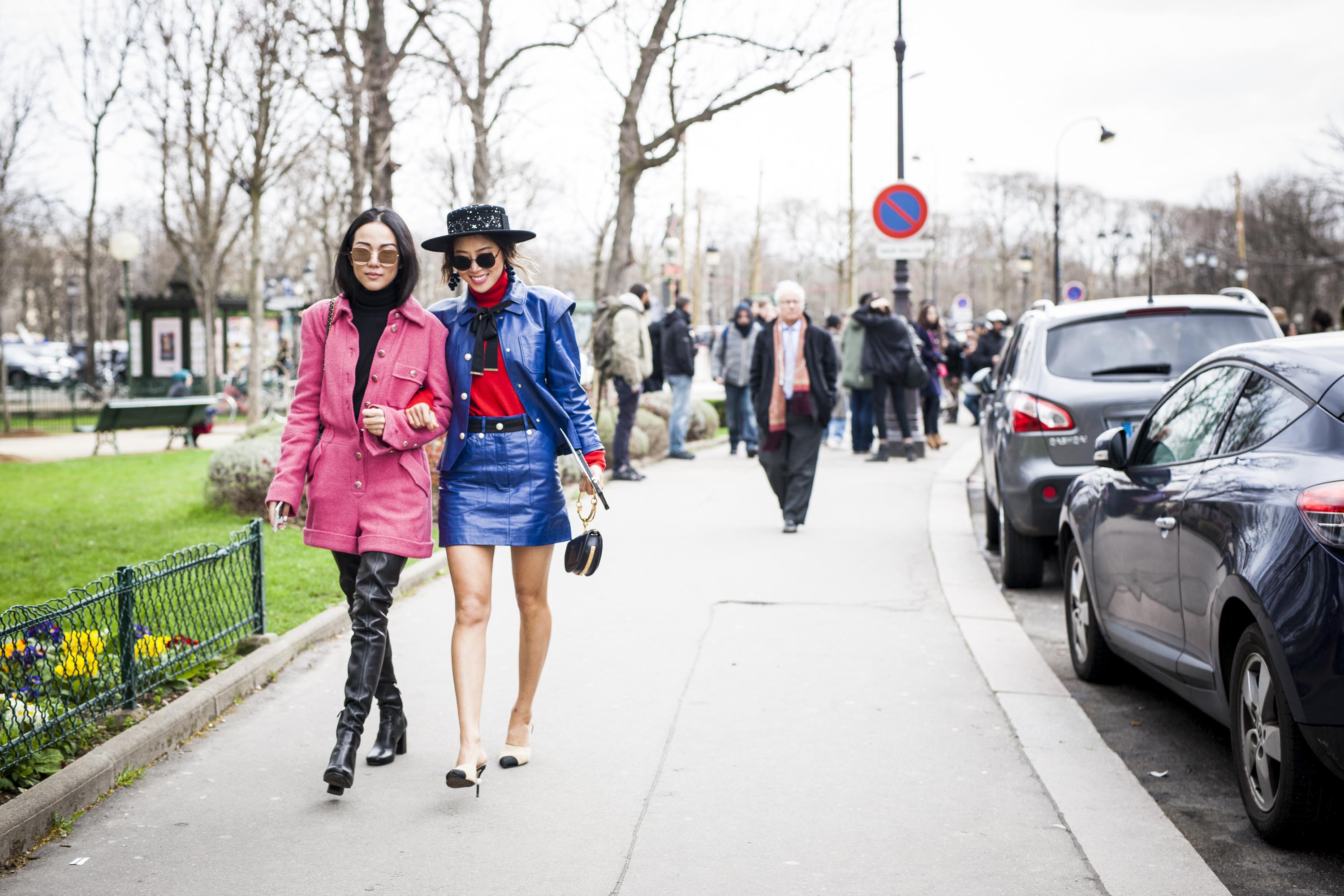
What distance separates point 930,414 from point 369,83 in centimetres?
888

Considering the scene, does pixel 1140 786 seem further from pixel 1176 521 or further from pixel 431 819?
pixel 431 819

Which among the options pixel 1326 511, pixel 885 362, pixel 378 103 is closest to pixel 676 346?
pixel 885 362

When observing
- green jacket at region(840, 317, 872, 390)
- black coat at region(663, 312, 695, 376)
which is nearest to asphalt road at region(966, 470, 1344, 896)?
green jacket at region(840, 317, 872, 390)

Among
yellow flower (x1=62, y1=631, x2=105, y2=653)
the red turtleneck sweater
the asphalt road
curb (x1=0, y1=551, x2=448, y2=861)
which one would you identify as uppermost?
the red turtleneck sweater

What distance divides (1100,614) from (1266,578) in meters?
1.96

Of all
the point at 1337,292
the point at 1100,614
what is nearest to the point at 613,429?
the point at 1100,614

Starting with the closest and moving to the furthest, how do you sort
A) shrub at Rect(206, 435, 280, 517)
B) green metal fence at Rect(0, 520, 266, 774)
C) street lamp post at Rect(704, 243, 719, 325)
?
green metal fence at Rect(0, 520, 266, 774) → shrub at Rect(206, 435, 280, 517) → street lamp post at Rect(704, 243, 719, 325)

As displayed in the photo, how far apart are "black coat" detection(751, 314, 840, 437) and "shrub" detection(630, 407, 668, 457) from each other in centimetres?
535

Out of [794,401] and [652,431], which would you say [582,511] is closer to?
[794,401]

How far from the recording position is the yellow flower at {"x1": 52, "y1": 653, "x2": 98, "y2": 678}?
477 cm

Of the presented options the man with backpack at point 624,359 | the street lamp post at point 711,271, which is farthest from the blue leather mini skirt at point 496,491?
the street lamp post at point 711,271

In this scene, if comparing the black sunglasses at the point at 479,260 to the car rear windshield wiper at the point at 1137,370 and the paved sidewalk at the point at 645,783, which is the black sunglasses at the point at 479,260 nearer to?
the paved sidewalk at the point at 645,783

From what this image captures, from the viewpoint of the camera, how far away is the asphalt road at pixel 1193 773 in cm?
379

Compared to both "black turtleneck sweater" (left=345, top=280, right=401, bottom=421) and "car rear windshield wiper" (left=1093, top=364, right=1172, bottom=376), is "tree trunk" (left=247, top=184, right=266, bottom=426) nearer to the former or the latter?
"car rear windshield wiper" (left=1093, top=364, right=1172, bottom=376)
